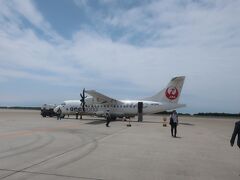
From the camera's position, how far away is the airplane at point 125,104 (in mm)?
37719

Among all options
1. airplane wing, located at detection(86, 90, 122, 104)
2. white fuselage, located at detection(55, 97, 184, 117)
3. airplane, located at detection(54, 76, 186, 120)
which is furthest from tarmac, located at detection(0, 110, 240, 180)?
airplane wing, located at detection(86, 90, 122, 104)

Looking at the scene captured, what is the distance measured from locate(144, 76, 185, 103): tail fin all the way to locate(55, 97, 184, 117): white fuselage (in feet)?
2.07

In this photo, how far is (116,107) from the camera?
41.4 metres

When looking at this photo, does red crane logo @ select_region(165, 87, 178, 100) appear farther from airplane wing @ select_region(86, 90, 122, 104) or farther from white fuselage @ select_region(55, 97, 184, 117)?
airplane wing @ select_region(86, 90, 122, 104)

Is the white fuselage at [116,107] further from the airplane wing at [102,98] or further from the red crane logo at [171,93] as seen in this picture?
the red crane logo at [171,93]

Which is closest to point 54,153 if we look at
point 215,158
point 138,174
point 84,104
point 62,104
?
point 138,174

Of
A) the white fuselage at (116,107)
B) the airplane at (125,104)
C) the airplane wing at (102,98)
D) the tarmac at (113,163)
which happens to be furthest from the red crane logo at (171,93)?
the tarmac at (113,163)

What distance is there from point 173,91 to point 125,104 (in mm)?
6871

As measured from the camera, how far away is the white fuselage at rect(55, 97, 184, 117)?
3847 cm

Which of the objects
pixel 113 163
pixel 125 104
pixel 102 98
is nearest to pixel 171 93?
A: pixel 125 104

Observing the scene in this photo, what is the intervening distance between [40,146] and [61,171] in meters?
5.08

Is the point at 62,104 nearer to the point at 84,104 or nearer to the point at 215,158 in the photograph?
the point at 84,104

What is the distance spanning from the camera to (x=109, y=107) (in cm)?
4184

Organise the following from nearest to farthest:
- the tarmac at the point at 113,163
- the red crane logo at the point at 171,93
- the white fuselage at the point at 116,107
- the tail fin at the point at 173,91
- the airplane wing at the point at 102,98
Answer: the tarmac at the point at 113,163 → the tail fin at the point at 173,91 → the red crane logo at the point at 171,93 → the white fuselage at the point at 116,107 → the airplane wing at the point at 102,98
